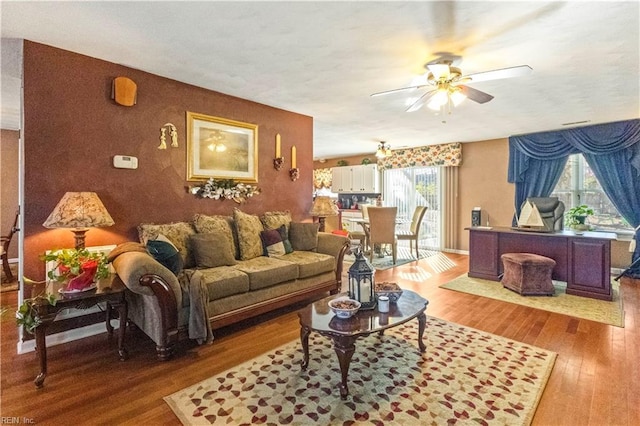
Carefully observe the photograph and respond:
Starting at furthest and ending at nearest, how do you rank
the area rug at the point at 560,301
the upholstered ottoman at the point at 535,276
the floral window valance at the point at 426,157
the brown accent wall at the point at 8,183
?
the floral window valance at the point at 426,157 < the brown accent wall at the point at 8,183 < the upholstered ottoman at the point at 535,276 < the area rug at the point at 560,301

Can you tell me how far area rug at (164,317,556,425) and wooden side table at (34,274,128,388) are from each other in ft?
2.86

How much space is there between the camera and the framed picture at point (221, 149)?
11.5ft

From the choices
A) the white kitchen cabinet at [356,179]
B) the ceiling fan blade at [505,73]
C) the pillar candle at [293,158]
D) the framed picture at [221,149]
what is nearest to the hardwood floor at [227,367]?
the framed picture at [221,149]

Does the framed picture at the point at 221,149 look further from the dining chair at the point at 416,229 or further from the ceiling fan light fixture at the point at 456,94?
the dining chair at the point at 416,229

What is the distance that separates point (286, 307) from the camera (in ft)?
11.4

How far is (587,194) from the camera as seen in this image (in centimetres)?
543

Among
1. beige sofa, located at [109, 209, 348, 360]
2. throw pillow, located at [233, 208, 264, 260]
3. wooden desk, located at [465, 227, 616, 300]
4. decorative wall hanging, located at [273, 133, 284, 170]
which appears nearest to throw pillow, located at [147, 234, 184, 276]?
beige sofa, located at [109, 209, 348, 360]

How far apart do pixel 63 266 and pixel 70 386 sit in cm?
79

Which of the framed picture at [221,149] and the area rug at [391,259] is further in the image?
the area rug at [391,259]

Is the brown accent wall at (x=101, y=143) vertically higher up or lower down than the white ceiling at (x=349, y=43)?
lower down

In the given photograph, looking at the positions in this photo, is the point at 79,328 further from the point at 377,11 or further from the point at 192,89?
the point at 377,11

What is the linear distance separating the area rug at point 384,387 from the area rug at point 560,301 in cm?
123
